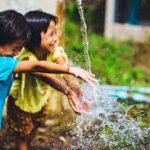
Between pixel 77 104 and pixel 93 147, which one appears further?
pixel 93 147

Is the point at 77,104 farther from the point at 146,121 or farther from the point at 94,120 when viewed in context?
the point at 146,121

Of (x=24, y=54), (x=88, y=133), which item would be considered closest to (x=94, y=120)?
(x=88, y=133)

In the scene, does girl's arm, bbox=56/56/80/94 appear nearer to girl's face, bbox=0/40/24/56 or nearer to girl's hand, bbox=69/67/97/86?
girl's face, bbox=0/40/24/56

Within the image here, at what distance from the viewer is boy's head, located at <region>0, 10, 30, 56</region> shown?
3.88 meters

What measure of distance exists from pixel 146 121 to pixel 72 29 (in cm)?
509

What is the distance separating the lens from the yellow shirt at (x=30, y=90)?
478cm

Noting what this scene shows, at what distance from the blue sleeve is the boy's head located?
0.26 feet

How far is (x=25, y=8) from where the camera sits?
604 cm

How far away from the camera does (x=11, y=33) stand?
12.7ft

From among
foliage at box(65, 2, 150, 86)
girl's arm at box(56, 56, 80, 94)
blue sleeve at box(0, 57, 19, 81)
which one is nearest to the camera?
blue sleeve at box(0, 57, 19, 81)

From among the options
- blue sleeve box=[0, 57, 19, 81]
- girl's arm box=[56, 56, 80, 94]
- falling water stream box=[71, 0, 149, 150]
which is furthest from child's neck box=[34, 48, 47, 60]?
blue sleeve box=[0, 57, 19, 81]

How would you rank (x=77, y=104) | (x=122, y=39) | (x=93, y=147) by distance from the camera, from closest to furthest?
(x=77, y=104) < (x=93, y=147) < (x=122, y=39)

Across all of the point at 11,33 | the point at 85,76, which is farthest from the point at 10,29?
the point at 85,76

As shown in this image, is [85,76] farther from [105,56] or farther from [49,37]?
[105,56]
